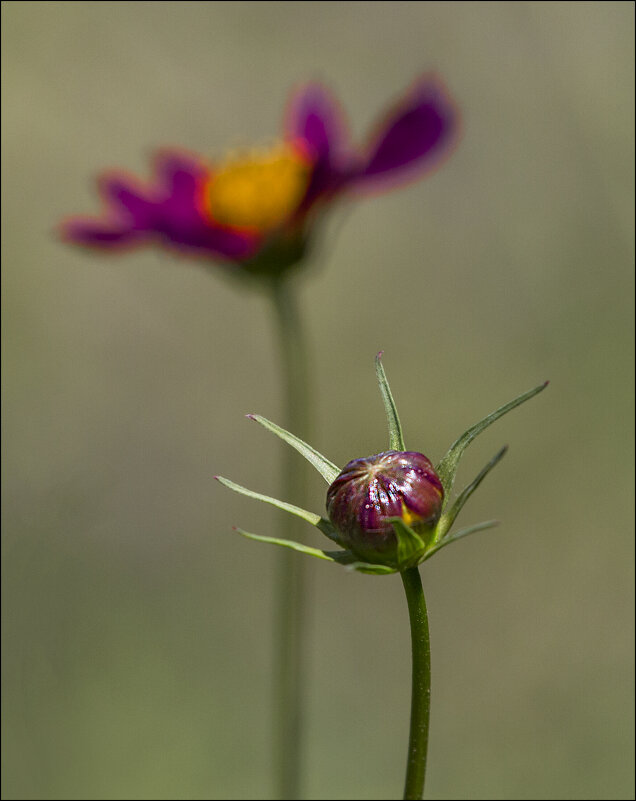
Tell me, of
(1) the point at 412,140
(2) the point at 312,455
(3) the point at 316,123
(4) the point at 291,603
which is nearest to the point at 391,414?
(2) the point at 312,455

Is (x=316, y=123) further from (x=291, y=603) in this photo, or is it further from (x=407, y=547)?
(x=407, y=547)

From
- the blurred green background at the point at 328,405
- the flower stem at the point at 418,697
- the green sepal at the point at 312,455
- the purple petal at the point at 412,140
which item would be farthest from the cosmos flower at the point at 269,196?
the flower stem at the point at 418,697

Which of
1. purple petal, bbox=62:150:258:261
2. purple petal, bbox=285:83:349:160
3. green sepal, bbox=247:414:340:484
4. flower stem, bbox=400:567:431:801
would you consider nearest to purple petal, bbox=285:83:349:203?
purple petal, bbox=285:83:349:160

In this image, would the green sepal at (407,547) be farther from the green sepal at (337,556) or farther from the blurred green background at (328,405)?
the blurred green background at (328,405)

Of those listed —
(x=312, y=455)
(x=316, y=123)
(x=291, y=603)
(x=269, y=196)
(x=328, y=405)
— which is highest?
(x=316, y=123)

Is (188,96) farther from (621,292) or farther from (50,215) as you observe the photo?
(621,292)

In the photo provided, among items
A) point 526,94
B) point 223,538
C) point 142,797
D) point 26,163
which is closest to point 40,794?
point 142,797

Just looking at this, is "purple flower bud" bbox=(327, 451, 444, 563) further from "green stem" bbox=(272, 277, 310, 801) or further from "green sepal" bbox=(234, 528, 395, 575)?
"green stem" bbox=(272, 277, 310, 801)
